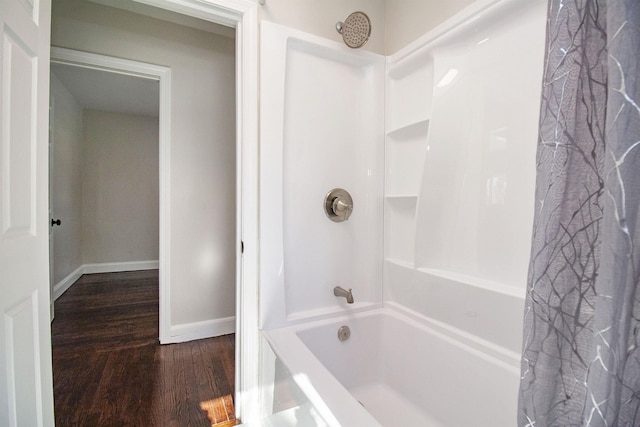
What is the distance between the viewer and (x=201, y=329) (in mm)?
2414

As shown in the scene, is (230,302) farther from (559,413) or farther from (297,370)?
(559,413)

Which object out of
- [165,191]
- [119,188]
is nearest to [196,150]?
[165,191]

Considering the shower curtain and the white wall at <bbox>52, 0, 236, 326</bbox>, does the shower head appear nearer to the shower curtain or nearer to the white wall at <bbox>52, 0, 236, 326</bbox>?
the shower curtain

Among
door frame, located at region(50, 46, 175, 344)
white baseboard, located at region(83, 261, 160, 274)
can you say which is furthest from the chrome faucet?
white baseboard, located at region(83, 261, 160, 274)

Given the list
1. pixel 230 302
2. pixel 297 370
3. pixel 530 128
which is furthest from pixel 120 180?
pixel 530 128

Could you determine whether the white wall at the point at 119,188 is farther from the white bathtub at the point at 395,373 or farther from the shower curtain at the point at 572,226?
the shower curtain at the point at 572,226

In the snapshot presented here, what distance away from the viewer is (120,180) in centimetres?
455

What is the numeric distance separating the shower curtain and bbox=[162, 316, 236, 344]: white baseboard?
2.37m

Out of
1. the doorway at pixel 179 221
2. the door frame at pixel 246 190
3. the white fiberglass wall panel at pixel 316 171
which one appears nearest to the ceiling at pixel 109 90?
the doorway at pixel 179 221

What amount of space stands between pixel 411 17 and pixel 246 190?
127 cm

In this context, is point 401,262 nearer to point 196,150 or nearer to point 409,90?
point 409,90

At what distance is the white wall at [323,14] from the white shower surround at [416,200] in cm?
7

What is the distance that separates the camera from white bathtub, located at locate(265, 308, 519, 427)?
0.98m

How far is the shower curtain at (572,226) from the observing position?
0.44 m
